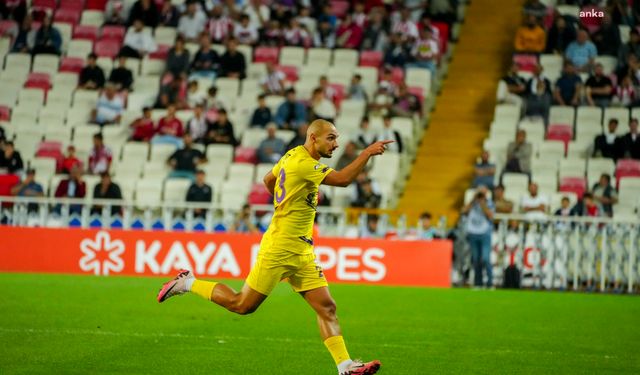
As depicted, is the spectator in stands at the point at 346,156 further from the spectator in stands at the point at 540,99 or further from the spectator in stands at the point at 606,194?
the spectator in stands at the point at 606,194

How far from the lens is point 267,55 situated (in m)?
27.7

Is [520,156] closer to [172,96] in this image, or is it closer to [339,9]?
[339,9]

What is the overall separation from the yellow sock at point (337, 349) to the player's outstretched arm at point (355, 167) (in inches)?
49.4

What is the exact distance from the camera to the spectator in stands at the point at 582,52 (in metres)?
25.8

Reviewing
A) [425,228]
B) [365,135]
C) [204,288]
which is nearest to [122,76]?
[365,135]

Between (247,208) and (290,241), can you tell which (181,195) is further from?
(290,241)

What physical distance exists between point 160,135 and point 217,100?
1.70 meters

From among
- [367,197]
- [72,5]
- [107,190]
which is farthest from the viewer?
[72,5]

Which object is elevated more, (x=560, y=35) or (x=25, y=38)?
(x=560, y=35)

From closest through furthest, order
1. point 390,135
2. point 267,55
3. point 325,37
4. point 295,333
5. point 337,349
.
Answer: point 337,349
point 295,333
point 390,135
point 267,55
point 325,37

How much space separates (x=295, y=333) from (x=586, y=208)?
35.2 feet

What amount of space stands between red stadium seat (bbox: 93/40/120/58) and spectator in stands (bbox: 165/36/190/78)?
1878mm

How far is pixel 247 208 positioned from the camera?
21922 millimetres

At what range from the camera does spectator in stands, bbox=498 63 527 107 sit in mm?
25594
